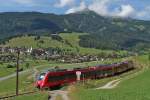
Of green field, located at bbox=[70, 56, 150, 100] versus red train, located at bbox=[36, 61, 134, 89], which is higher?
green field, located at bbox=[70, 56, 150, 100]

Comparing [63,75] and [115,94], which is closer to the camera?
[115,94]

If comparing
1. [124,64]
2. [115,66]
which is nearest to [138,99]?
[115,66]

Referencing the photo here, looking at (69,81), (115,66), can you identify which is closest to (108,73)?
(115,66)

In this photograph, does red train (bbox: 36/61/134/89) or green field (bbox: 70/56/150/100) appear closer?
green field (bbox: 70/56/150/100)

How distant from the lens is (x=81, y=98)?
48.4m

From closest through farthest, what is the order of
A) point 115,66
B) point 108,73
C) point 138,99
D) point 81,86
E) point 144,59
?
point 138,99 < point 81,86 < point 108,73 < point 115,66 < point 144,59

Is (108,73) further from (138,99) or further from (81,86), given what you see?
(138,99)

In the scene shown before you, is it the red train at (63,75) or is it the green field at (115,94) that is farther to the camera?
the red train at (63,75)

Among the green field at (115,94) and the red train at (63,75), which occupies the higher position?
the green field at (115,94)

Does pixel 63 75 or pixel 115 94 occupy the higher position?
pixel 115 94

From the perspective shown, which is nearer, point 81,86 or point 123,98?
point 123,98

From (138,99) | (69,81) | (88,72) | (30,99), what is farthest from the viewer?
(88,72)

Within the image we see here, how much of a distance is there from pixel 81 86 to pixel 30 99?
2650 centimetres

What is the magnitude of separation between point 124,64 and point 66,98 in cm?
8832
